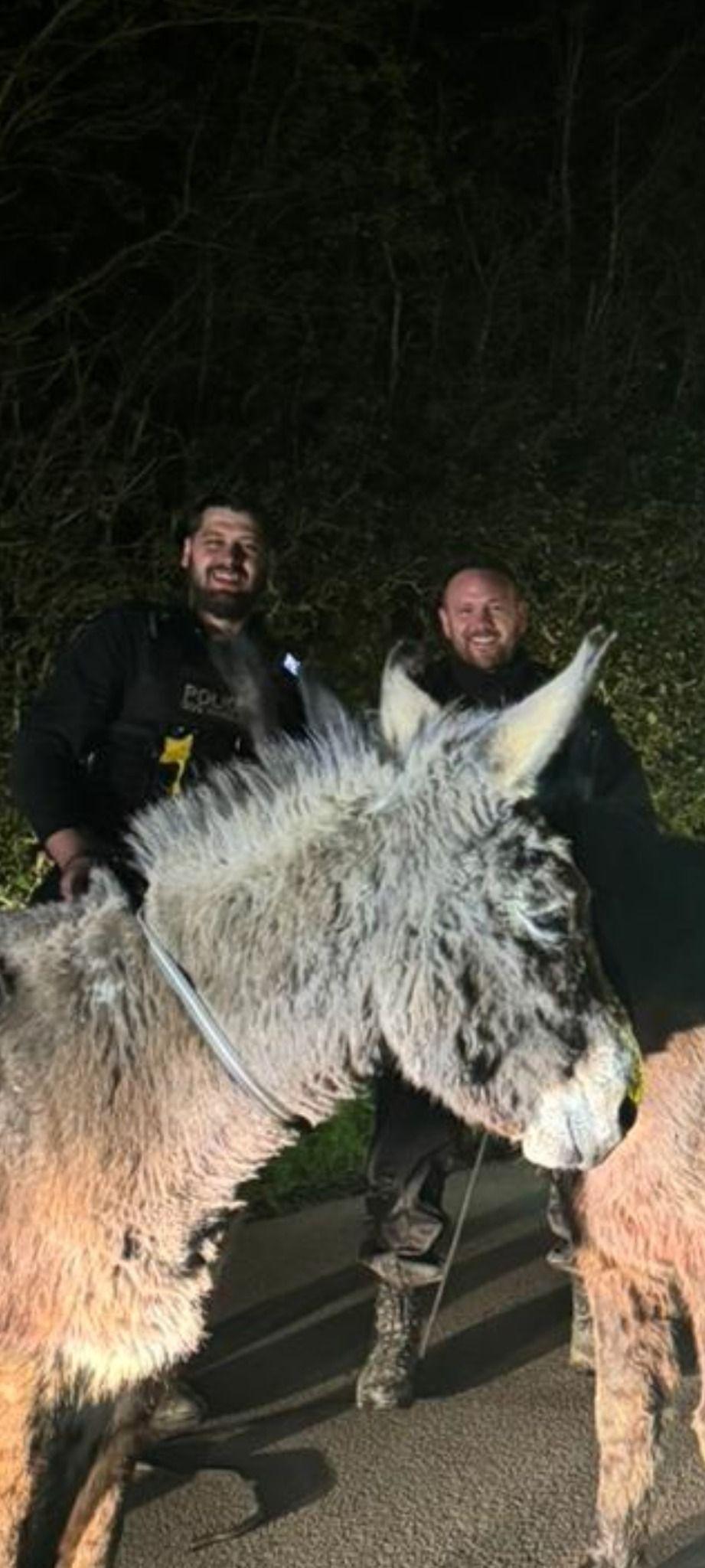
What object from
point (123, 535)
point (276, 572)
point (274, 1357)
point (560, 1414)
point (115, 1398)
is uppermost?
point (123, 535)

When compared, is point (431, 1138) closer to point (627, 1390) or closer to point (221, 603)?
point (627, 1390)

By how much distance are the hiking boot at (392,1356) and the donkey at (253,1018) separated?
6.04 ft

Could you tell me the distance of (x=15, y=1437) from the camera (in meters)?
2.81

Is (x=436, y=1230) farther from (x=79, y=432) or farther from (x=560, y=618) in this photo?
(x=560, y=618)

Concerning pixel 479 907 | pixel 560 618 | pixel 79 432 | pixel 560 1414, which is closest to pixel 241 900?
pixel 479 907

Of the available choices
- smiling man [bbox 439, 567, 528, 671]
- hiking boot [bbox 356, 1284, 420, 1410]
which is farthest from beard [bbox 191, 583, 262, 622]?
hiking boot [bbox 356, 1284, 420, 1410]

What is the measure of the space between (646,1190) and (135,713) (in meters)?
1.56

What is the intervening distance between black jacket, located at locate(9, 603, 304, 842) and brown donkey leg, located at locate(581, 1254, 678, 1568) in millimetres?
1434

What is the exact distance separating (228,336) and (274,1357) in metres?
4.83

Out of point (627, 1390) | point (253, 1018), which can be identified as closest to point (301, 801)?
point (253, 1018)

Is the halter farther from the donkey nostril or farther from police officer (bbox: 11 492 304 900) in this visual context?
police officer (bbox: 11 492 304 900)

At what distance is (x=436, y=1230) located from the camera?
15.5ft

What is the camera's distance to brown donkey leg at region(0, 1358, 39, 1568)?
2809 millimetres

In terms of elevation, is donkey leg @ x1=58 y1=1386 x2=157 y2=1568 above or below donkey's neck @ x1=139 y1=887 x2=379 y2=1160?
below
